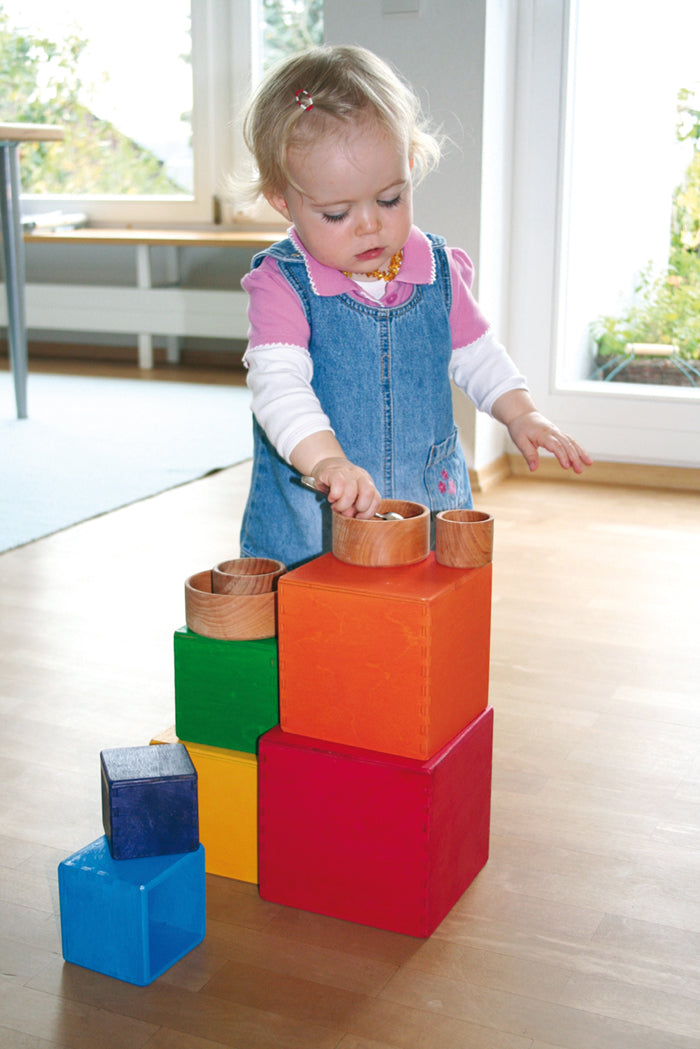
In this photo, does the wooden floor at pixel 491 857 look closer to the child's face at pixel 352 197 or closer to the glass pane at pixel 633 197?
the child's face at pixel 352 197

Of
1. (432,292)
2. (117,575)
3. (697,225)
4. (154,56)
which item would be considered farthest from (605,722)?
(154,56)

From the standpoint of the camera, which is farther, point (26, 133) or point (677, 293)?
point (26, 133)

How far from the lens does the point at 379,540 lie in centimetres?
93

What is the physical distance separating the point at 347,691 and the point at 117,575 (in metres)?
1.06

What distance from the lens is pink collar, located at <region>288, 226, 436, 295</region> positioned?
1116 mm

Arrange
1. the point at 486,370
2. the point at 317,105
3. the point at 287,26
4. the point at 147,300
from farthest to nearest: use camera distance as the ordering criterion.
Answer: the point at 147,300
the point at 287,26
the point at 486,370
the point at 317,105

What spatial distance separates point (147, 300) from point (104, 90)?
3.08 ft

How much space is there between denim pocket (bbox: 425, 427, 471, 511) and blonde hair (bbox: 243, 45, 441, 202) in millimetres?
322

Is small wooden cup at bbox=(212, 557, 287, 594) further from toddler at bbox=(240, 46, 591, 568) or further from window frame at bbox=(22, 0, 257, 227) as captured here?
window frame at bbox=(22, 0, 257, 227)

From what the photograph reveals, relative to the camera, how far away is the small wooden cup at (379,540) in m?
0.93

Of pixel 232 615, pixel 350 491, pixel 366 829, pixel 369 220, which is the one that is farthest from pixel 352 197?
pixel 366 829

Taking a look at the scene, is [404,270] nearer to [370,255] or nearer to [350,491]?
[370,255]

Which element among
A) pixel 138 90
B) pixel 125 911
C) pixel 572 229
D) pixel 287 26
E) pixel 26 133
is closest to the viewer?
pixel 125 911

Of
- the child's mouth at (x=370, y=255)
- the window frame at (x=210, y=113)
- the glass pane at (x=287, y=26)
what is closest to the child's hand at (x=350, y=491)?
the child's mouth at (x=370, y=255)
